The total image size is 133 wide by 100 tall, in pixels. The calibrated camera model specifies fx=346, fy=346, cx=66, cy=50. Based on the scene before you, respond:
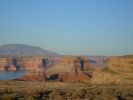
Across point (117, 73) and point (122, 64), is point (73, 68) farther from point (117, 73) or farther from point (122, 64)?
point (117, 73)

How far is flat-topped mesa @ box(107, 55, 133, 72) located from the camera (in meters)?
38.4

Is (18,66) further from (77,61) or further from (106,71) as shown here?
(106,71)

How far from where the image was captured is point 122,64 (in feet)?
129

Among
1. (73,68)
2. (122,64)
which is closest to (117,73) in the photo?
(122,64)

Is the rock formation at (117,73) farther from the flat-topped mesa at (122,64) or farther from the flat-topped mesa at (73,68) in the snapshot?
the flat-topped mesa at (73,68)

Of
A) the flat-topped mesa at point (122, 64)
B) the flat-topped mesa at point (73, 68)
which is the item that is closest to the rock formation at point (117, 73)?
the flat-topped mesa at point (122, 64)

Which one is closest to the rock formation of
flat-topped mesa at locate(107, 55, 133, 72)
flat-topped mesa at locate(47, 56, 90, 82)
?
flat-topped mesa at locate(107, 55, 133, 72)

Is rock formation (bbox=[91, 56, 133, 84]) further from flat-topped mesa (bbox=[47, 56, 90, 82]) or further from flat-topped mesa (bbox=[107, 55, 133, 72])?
flat-topped mesa (bbox=[47, 56, 90, 82])

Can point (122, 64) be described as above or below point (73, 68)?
above

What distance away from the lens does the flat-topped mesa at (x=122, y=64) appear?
126 feet

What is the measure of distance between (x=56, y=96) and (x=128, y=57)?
2352 cm

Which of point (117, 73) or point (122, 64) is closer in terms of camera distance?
point (117, 73)

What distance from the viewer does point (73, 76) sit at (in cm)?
6719

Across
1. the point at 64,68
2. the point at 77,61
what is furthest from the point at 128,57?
the point at 64,68
